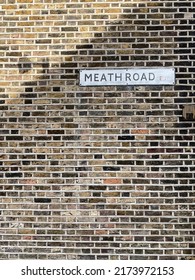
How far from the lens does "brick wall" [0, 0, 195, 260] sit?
5.05 m

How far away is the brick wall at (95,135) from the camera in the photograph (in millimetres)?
5047

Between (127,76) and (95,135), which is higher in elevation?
(127,76)

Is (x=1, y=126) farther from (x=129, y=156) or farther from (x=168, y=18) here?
(x=168, y=18)

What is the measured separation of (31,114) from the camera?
5.20 meters

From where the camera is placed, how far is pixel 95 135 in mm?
5141

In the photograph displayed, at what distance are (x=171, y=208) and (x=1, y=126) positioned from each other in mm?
2075

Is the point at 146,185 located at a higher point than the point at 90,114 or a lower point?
lower

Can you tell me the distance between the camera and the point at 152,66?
16.9 feet

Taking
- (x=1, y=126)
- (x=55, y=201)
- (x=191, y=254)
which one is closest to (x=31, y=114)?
(x=1, y=126)

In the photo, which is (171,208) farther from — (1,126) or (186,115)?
(1,126)

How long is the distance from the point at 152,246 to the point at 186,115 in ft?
4.78
